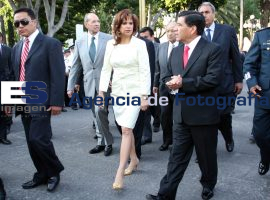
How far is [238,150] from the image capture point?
5730 millimetres

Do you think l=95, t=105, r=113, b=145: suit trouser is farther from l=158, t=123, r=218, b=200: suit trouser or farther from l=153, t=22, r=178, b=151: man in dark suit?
l=158, t=123, r=218, b=200: suit trouser

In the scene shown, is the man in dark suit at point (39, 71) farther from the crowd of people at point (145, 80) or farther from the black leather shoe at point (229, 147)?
the black leather shoe at point (229, 147)

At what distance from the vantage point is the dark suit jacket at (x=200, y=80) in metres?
3.33

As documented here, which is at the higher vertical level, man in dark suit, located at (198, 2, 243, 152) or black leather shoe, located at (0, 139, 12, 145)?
man in dark suit, located at (198, 2, 243, 152)

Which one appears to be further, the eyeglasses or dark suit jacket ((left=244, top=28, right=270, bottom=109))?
dark suit jacket ((left=244, top=28, right=270, bottom=109))

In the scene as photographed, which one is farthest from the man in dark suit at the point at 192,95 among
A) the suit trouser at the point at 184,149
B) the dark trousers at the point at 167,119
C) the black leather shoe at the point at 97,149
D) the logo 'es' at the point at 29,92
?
the black leather shoe at the point at 97,149

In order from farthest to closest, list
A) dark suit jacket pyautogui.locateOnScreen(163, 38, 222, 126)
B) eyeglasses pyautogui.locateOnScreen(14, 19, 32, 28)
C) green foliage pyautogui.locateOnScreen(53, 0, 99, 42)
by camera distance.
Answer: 1. green foliage pyautogui.locateOnScreen(53, 0, 99, 42)
2. eyeglasses pyautogui.locateOnScreen(14, 19, 32, 28)
3. dark suit jacket pyautogui.locateOnScreen(163, 38, 222, 126)

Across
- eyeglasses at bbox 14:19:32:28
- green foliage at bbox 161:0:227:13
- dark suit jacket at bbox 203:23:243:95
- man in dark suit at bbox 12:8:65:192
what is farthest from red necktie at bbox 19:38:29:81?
green foliage at bbox 161:0:227:13

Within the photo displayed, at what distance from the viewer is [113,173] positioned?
466 cm

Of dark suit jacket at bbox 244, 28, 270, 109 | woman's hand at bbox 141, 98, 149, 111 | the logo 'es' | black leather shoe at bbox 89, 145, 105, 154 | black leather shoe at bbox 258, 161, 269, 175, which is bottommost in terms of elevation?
black leather shoe at bbox 89, 145, 105, 154

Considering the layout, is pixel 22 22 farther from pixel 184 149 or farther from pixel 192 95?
pixel 184 149

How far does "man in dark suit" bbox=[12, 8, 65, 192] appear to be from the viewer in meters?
3.88

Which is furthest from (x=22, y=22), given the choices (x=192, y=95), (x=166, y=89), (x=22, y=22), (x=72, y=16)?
(x=72, y=16)

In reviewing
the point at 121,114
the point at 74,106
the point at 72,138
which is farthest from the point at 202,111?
the point at 74,106
